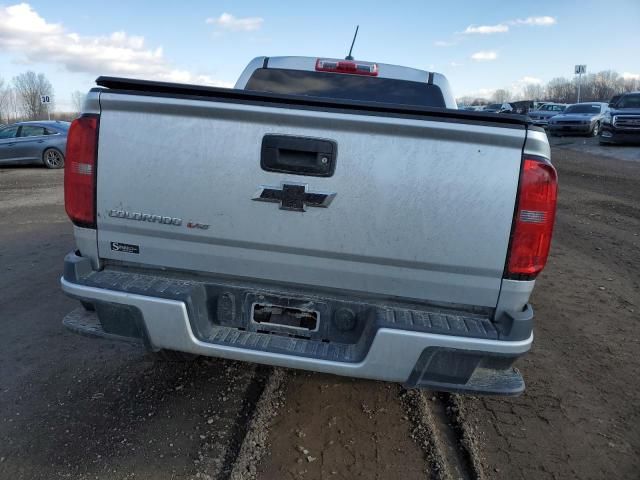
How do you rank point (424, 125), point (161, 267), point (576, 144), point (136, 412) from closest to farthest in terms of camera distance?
1. point (424, 125)
2. point (161, 267)
3. point (136, 412)
4. point (576, 144)

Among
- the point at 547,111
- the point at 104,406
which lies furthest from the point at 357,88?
the point at 547,111

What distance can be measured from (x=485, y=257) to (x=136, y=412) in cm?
223

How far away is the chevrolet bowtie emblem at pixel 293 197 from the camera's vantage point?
7.75 feet

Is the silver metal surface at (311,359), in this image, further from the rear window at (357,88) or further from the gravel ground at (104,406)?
the rear window at (357,88)

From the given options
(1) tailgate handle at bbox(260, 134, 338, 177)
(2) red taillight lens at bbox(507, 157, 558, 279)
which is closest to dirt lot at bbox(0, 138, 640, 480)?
(2) red taillight lens at bbox(507, 157, 558, 279)

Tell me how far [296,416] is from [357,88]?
104 inches

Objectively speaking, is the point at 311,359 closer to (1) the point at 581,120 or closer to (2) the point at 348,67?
(2) the point at 348,67

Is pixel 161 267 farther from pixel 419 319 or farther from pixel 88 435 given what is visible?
pixel 419 319

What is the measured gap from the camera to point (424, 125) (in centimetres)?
229

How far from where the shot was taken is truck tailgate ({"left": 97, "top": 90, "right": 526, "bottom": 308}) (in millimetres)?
2297

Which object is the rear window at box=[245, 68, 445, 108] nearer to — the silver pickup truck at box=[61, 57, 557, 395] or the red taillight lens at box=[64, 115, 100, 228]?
the silver pickup truck at box=[61, 57, 557, 395]

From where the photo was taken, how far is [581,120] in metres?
24.3

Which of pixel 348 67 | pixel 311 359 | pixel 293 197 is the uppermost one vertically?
pixel 348 67

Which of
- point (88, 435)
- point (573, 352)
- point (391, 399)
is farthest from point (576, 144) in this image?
point (88, 435)
